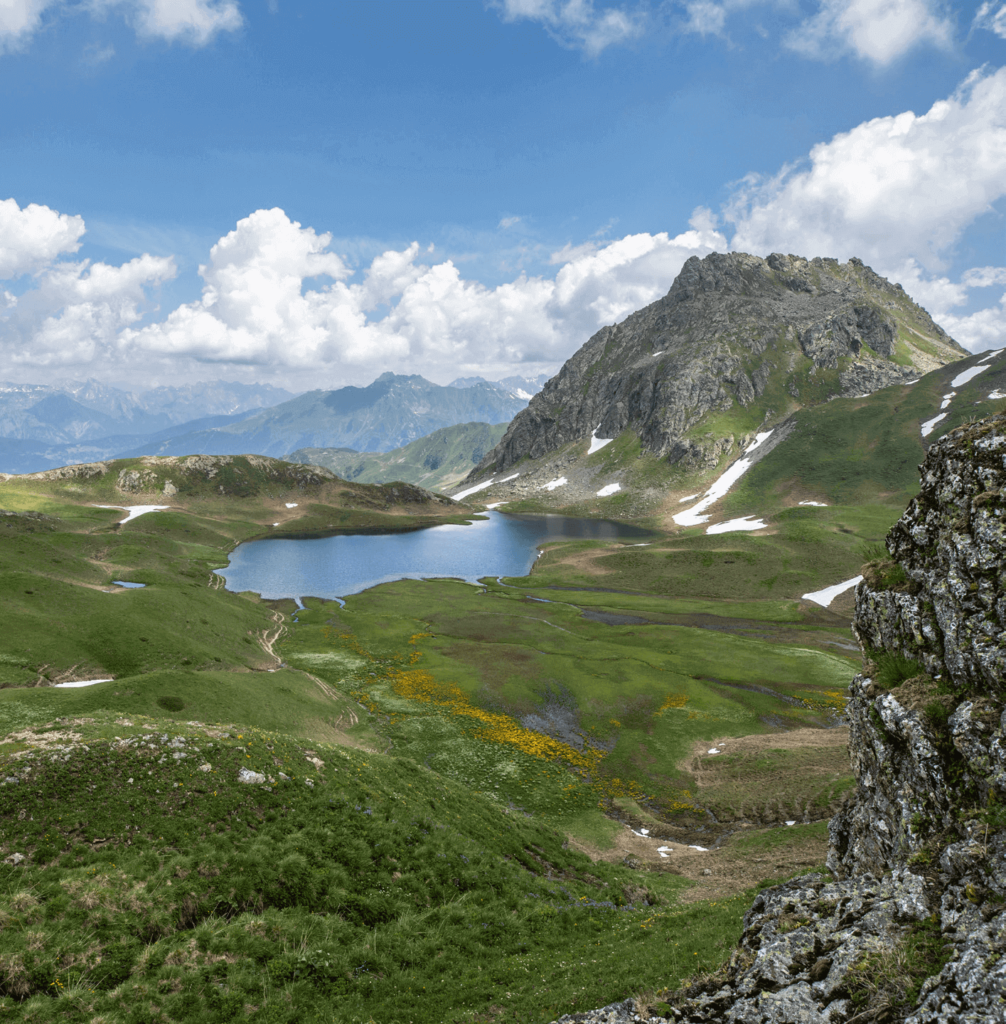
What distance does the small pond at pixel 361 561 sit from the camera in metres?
126

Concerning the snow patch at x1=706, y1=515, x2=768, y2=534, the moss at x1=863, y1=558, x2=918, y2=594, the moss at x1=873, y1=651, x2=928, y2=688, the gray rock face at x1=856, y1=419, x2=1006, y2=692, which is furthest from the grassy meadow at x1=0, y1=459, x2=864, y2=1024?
the snow patch at x1=706, y1=515, x2=768, y2=534

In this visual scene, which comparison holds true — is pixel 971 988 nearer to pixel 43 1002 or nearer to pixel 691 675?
pixel 43 1002

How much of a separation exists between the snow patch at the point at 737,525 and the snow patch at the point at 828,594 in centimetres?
5351

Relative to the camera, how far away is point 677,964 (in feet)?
50.9

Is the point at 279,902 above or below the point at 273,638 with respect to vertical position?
above

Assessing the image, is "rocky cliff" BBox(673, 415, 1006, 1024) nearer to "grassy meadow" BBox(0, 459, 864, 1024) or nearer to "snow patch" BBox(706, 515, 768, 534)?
"grassy meadow" BBox(0, 459, 864, 1024)

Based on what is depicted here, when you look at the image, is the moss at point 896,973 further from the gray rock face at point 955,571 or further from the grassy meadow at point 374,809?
the gray rock face at point 955,571

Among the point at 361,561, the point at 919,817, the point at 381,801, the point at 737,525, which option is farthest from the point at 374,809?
the point at 737,525

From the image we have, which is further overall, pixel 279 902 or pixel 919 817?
pixel 279 902

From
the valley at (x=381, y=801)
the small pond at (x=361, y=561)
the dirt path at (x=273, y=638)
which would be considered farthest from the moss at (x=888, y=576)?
the small pond at (x=361, y=561)

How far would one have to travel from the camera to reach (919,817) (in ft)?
43.9

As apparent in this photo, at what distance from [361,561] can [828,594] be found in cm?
12789

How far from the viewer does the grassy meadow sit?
15312 mm

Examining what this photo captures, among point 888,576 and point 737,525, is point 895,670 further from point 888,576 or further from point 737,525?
point 737,525
